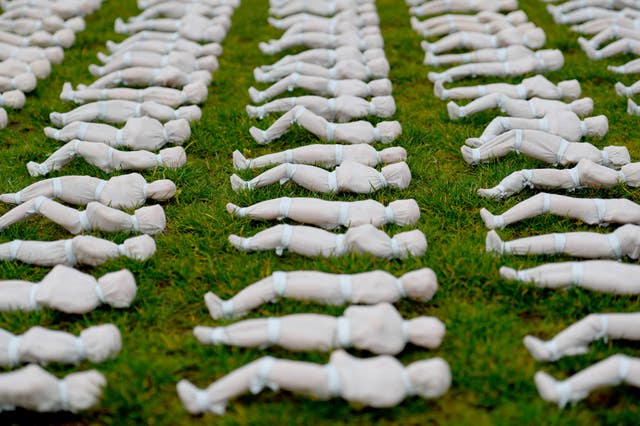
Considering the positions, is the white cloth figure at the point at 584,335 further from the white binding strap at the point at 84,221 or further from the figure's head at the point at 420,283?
the white binding strap at the point at 84,221

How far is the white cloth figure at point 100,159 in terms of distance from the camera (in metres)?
4.70

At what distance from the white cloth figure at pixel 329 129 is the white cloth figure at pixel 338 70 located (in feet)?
3.05

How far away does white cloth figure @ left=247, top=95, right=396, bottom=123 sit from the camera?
5297 millimetres

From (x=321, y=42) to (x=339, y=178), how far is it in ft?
8.77

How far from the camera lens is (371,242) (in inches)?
147

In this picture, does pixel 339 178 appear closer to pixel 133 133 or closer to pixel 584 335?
pixel 133 133

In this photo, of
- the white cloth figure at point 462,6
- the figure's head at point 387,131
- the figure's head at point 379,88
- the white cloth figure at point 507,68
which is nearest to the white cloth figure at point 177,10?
the white cloth figure at point 462,6

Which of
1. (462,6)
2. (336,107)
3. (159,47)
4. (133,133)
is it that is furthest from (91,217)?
(462,6)

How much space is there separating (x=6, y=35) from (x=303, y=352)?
213 inches

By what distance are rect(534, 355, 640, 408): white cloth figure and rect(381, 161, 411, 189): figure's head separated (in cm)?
181

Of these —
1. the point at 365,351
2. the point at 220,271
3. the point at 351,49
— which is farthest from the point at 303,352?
the point at 351,49

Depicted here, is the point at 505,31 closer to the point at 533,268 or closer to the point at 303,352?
the point at 533,268

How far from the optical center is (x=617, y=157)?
4.54 m

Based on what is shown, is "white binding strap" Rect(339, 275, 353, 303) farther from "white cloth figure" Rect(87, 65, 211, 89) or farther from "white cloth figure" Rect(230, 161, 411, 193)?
"white cloth figure" Rect(87, 65, 211, 89)
